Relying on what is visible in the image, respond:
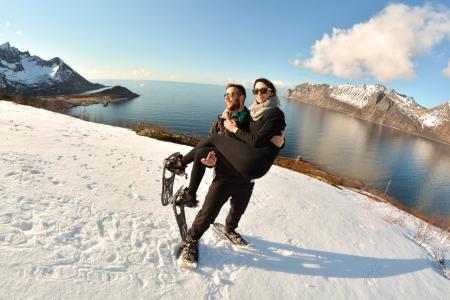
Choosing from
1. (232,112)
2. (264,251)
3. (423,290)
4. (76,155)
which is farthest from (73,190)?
(423,290)

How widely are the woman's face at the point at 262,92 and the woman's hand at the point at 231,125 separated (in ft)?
2.01

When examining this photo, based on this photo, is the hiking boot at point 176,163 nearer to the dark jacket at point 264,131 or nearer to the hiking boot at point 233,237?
the dark jacket at point 264,131

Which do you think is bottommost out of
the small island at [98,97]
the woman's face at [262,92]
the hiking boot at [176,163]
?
the small island at [98,97]

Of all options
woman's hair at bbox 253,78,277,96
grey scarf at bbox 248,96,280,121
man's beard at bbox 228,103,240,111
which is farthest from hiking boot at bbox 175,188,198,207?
woman's hair at bbox 253,78,277,96

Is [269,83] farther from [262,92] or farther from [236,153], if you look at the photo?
[236,153]

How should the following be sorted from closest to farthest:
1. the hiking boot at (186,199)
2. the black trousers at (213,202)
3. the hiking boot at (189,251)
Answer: the hiking boot at (189,251) → the black trousers at (213,202) → the hiking boot at (186,199)

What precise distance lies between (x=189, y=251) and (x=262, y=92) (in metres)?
3.07

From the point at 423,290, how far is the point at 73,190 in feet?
26.6

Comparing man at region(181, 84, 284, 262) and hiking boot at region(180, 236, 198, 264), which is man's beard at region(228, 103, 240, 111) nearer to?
man at region(181, 84, 284, 262)

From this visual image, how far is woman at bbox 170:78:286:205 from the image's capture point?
407 centimetres

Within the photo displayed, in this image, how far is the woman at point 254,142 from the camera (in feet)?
13.3

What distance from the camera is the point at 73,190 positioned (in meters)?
5.79

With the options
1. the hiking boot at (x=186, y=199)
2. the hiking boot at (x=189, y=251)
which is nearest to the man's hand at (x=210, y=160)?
the hiking boot at (x=186, y=199)

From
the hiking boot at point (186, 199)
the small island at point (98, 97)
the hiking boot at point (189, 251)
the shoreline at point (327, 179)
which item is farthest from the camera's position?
the small island at point (98, 97)
